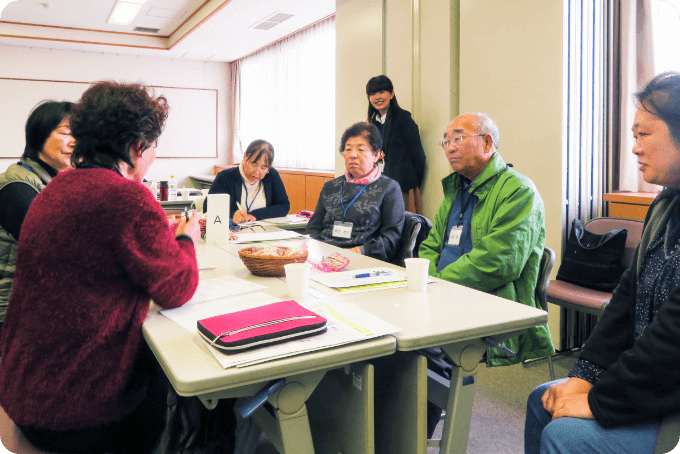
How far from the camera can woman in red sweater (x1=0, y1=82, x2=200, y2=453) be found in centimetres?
116

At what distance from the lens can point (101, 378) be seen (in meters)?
1.19

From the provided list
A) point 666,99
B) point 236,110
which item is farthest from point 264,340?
point 236,110

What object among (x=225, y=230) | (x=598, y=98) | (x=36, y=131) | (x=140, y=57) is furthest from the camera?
(x=140, y=57)

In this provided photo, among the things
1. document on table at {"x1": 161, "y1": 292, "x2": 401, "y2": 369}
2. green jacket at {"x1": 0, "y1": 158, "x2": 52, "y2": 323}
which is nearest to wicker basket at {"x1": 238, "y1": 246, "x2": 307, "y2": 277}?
document on table at {"x1": 161, "y1": 292, "x2": 401, "y2": 369}

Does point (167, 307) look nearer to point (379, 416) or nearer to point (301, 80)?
point (379, 416)

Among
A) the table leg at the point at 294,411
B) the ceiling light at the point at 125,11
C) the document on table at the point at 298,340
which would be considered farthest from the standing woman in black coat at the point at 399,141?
the ceiling light at the point at 125,11

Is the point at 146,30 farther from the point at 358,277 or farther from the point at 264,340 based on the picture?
the point at 264,340

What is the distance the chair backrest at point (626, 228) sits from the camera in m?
2.62

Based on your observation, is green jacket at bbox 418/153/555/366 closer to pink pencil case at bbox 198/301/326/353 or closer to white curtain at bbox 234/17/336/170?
pink pencil case at bbox 198/301/326/353

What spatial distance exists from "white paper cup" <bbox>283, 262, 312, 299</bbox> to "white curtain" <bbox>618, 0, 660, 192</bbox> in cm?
229

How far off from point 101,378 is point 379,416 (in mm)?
791

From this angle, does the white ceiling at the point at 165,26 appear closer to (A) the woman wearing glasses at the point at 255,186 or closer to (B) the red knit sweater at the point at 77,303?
(A) the woman wearing glasses at the point at 255,186

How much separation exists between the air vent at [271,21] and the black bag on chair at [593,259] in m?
4.86

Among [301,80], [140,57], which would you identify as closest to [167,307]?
[301,80]
